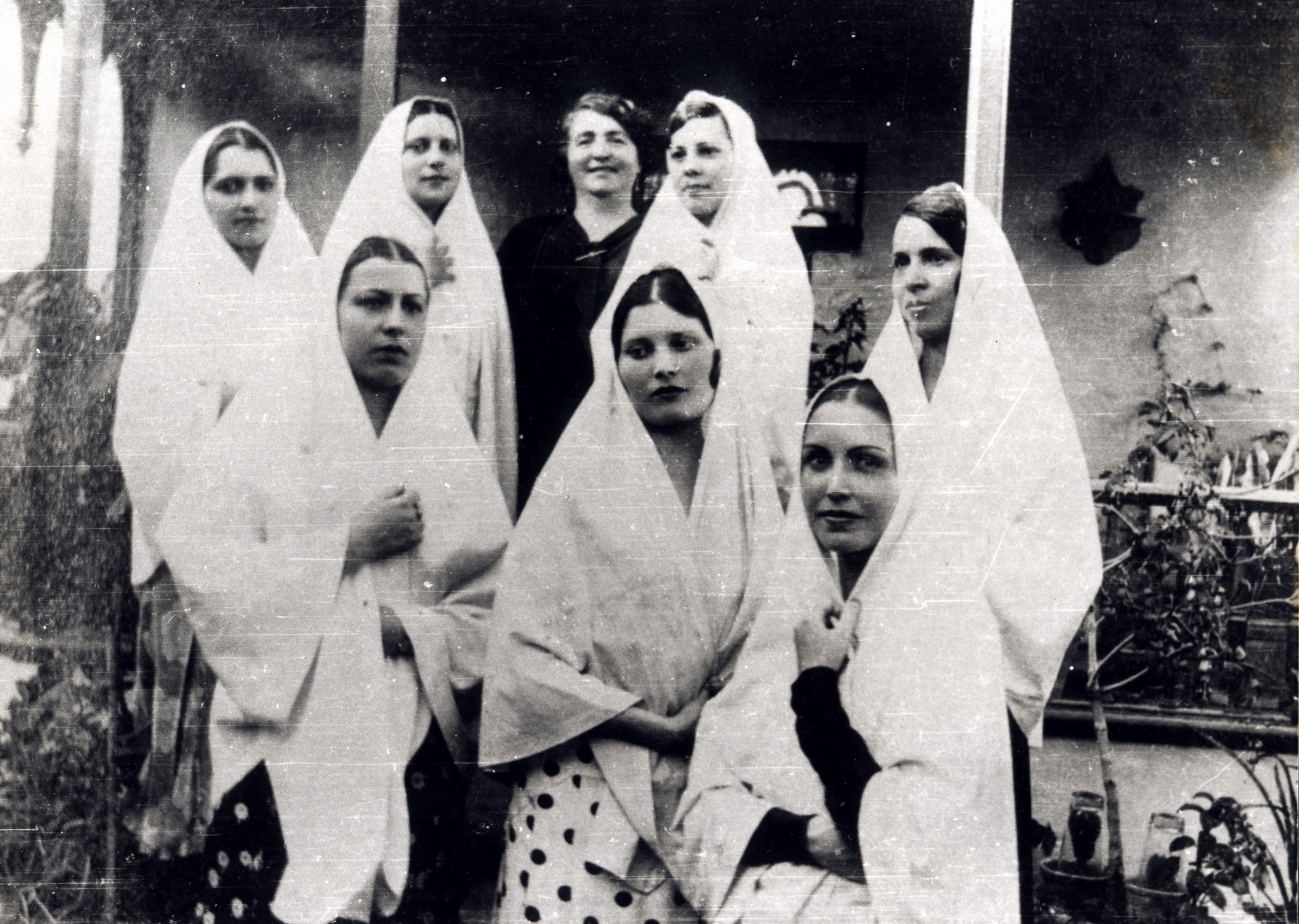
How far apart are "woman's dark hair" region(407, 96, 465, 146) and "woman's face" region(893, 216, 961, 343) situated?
99 centimetres

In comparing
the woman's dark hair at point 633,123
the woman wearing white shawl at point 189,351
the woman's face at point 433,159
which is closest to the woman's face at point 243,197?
the woman wearing white shawl at point 189,351

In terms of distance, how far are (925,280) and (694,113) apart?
0.62 m

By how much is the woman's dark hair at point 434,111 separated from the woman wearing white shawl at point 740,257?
1.52ft

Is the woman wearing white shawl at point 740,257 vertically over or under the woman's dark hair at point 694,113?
under

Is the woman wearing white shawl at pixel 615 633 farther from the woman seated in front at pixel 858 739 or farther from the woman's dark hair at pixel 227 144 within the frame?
the woman's dark hair at pixel 227 144

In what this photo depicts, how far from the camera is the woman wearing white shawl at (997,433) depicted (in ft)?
6.91

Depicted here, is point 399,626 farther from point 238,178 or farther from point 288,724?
point 238,178

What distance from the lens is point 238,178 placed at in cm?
228

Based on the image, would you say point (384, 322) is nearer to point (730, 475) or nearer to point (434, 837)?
point (730, 475)

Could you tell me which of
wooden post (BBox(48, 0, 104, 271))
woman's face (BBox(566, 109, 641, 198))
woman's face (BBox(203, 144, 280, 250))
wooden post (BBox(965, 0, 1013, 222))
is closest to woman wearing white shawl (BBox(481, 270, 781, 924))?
woman's face (BBox(566, 109, 641, 198))

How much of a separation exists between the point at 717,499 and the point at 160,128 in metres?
1.54

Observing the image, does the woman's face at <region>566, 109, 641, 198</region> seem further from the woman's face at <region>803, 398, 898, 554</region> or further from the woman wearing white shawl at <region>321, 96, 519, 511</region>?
the woman's face at <region>803, 398, 898, 554</region>

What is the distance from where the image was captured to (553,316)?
2170mm

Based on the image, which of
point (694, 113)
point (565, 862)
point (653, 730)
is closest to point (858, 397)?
point (694, 113)
